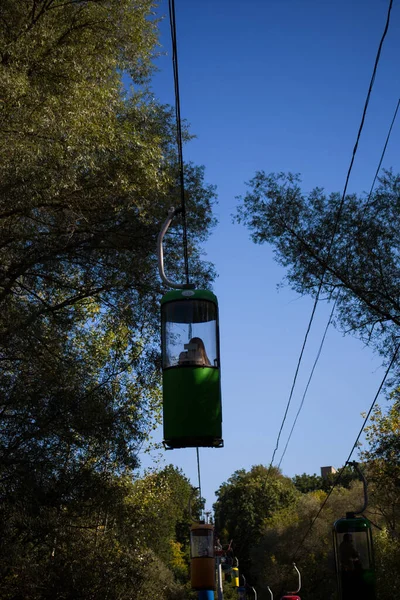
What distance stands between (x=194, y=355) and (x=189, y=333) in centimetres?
44

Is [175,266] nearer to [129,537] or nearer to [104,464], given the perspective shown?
[104,464]

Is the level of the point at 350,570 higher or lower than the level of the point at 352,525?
lower

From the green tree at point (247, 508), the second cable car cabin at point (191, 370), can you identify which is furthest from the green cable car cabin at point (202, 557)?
the green tree at point (247, 508)

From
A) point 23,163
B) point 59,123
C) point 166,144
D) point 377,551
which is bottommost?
point 377,551

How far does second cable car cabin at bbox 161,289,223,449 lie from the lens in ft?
33.4

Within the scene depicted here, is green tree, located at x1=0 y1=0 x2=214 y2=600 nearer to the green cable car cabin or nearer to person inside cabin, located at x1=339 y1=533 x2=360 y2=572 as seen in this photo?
person inside cabin, located at x1=339 y1=533 x2=360 y2=572

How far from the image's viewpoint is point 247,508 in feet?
244

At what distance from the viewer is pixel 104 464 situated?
1562cm

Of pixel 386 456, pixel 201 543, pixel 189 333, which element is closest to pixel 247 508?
pixel 201 543

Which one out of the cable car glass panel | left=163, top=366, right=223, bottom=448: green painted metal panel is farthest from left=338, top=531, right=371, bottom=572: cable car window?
the cable car glass panel

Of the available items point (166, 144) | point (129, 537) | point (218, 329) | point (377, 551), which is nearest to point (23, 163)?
point (218, 329)

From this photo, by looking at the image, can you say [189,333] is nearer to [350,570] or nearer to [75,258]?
[75,258]

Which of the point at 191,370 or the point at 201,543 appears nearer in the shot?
the point at 191,370

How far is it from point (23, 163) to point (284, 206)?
23.3 ft
